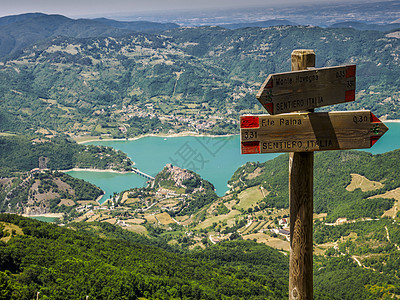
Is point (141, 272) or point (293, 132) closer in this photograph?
point (293, 132)

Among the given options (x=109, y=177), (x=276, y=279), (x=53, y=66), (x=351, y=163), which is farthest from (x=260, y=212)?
(x=53, y=66)

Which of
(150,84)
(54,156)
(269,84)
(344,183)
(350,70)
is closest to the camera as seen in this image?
(269,84)

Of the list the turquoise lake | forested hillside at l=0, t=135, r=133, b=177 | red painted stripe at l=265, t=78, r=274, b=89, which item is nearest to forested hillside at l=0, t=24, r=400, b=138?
the turquoise lake

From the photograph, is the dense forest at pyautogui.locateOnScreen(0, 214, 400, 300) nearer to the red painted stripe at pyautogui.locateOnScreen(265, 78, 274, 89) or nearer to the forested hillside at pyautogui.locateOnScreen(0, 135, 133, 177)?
the red painted stripe at pyautogui.locateOnScreen(265, 78, 274, 89)

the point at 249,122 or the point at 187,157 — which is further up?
the point at 249,122

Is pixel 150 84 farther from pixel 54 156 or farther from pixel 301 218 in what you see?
pixel 301 218

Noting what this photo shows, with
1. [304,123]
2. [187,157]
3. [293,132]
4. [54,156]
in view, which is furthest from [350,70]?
[54,156]

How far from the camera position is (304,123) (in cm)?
335

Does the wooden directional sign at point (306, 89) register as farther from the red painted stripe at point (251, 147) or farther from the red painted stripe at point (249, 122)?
the red painted stripe at point (251, 147)

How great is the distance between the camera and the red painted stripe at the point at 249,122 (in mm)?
3271

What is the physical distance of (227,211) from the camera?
57281mm

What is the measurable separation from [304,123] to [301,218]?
0.76m

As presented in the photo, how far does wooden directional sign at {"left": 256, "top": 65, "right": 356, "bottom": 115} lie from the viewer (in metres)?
3.28

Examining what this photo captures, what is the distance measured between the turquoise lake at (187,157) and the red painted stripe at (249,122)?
6522 centimetres
